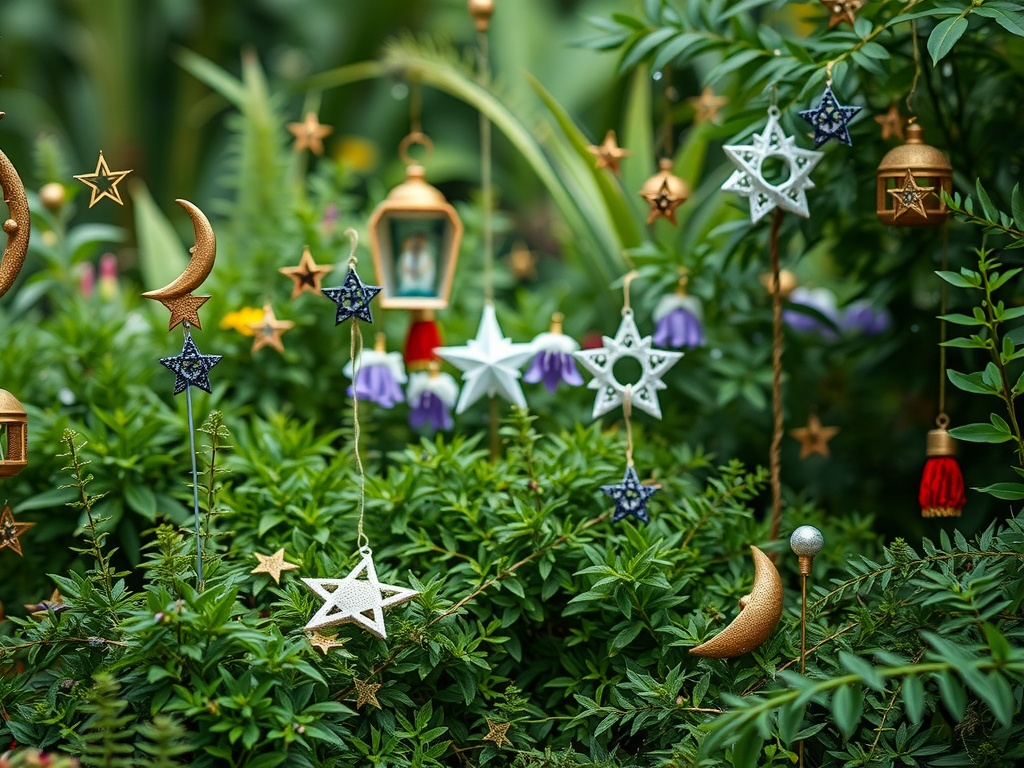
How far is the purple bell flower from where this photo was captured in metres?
1.41

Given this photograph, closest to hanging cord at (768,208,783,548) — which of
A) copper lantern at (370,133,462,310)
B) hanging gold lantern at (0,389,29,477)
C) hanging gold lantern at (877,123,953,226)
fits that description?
hanging gold lantern at (877,123,953,226)

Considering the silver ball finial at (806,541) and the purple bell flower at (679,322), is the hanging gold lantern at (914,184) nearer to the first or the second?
the purple bell flower at (679,322)

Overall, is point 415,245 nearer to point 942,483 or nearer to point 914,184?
point 914,184

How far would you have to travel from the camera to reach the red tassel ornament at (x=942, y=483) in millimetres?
1174

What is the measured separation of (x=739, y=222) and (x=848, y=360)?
0.40 metres

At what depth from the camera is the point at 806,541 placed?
3.28 feet

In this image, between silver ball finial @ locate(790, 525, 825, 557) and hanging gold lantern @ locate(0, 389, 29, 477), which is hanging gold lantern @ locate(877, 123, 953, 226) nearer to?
silver ball finial @ locate(790, 525, 825, 557)

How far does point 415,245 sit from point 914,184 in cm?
71

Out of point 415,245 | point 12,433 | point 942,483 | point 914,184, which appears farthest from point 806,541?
point 12,433

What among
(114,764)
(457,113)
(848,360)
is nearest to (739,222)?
(848,360)

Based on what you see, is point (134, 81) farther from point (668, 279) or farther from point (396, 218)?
point (668, 279)

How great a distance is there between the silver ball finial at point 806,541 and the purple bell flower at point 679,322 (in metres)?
0.45

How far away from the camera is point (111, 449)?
4.11 feet

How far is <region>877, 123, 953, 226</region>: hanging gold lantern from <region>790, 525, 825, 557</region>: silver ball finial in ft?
1.42
